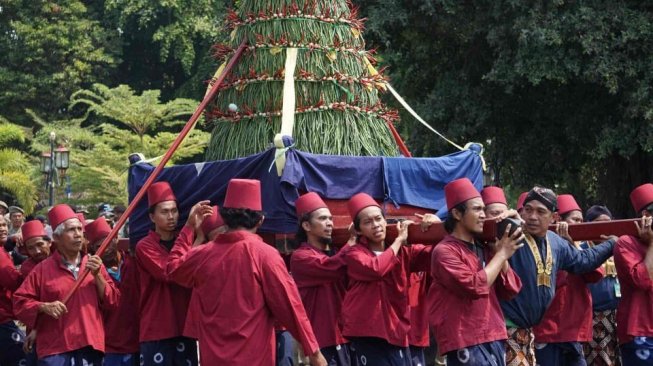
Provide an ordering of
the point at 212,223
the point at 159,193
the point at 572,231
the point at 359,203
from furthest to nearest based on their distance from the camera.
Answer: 1. the point at 159,193
2. the point at 212,223
3. the point at 359,203
4. the point at 572,231

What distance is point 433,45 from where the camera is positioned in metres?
20.4

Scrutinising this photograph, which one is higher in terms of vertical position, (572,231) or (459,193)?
(459,193)

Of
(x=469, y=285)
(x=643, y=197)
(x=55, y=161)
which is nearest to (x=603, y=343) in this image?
(x=643, y=197)

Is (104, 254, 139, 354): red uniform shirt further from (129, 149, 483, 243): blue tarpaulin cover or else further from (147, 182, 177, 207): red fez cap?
(147, 182, 177, 207): red fez cap

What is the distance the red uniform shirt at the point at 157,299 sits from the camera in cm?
866

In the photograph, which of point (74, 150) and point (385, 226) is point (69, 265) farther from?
point (74, 150)

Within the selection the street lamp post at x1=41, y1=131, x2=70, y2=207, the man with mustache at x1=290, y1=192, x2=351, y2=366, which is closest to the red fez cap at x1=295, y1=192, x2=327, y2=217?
the man with mustache at x1=290, y1=192, x2=351, y2=366

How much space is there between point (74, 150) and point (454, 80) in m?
15.0

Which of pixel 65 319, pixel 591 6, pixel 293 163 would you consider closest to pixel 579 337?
pixel 293 163

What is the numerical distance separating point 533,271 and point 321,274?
5.46ft

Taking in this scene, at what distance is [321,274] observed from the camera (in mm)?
8422

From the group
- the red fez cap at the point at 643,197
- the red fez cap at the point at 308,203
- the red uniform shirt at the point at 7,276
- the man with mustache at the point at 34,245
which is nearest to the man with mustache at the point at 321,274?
the red fez cap at the point at 308,203

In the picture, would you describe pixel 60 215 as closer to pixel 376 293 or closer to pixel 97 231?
pixel 97 231

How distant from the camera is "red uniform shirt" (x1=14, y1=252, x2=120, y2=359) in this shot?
856cm
